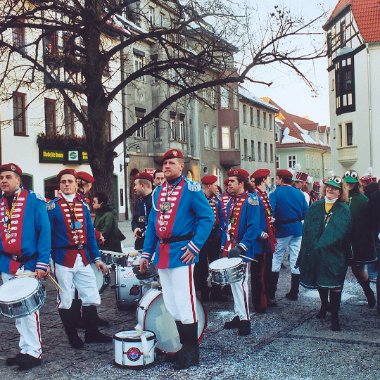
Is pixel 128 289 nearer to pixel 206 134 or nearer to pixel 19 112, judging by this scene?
pixel 19 112

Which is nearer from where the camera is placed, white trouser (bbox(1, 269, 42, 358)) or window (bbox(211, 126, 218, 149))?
white trouser (bbox(1, 269, 42, 358))

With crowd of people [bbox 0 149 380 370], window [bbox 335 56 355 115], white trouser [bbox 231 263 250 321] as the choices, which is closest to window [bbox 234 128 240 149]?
window [bbox 335 56 355 115]

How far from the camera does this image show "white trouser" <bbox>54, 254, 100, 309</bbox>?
679cm

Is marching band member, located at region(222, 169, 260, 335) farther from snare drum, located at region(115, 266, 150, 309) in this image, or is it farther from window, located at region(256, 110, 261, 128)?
window, located at region(256, 110, 261, 128)

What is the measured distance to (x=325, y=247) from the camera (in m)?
7.59

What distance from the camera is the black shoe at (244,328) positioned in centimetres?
729

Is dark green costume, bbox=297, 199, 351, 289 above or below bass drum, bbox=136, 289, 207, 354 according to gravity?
above

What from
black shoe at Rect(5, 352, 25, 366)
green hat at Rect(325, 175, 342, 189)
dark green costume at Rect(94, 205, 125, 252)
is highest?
green hat at Rect(325, 175, 342, 189)

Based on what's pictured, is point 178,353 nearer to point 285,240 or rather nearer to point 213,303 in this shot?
point 213,303

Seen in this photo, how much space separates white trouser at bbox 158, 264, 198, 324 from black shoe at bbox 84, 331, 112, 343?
132 centimetres

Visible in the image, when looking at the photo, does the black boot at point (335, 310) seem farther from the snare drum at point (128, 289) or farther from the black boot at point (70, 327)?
the black boot at point (70, 327)

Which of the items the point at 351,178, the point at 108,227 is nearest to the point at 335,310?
the point at 351,178

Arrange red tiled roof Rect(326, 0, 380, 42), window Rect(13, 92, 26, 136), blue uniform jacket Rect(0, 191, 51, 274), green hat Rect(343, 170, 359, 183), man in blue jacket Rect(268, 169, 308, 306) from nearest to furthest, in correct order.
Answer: blue uniform jacket Rect(0, 191, 51, 274), green hat Rect(343, 170, 359, 183), man in blue jacket Rect(268, 169, 308, 306), window Rect(13, 92, 26, 136), red tiled roof Rect(326, 0, 380, 42)

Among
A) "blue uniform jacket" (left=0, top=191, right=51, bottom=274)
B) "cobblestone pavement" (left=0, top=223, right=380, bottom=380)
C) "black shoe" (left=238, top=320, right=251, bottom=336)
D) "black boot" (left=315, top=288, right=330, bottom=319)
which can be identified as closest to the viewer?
"cobblestone pavement" (left=0, top=223, right=380, bottom=380)
